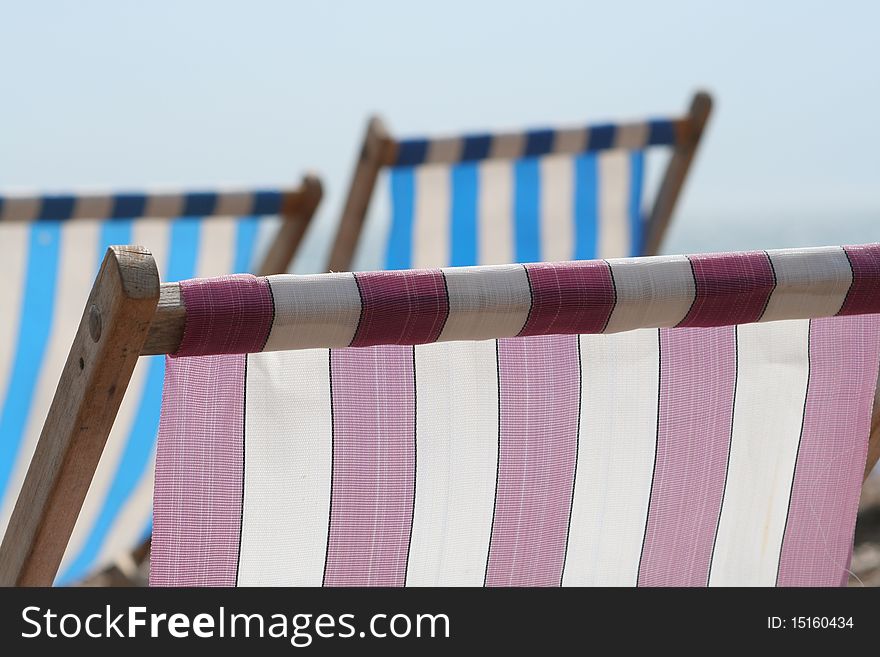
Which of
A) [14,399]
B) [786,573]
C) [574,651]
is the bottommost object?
[574,651]

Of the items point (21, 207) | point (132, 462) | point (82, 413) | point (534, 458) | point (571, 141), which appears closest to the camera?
point (82, 413)

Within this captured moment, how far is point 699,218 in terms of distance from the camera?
81.4ft

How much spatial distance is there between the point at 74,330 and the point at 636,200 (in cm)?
126

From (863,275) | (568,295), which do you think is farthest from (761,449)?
(568,295)

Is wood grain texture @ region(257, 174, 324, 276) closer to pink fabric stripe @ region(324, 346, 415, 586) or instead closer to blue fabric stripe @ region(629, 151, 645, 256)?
blue fabric stripe @ region(629, 151, 645, 256)

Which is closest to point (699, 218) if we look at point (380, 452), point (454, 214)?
point (454, 214)

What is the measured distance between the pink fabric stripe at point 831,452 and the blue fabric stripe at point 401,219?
1391mm

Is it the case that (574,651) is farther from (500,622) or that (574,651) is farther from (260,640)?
(260,640)

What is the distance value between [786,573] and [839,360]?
207 millimetres

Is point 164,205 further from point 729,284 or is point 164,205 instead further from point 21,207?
point 729,284

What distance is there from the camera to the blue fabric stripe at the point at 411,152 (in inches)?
87.4

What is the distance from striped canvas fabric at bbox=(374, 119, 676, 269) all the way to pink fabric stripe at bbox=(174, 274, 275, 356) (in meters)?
1.56

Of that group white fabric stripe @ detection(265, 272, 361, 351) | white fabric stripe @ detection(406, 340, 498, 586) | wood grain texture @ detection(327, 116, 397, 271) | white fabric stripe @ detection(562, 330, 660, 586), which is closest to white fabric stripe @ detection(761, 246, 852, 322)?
white fabric stripe @ detection(562, 330, 660, 586)

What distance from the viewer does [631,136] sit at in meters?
2.47
